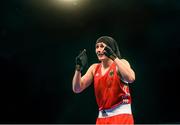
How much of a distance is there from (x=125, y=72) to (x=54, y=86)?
1058 mm

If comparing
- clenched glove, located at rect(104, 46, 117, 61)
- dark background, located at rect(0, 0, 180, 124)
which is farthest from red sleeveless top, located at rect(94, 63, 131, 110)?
dark background, located at rect(0, 0, 180, 124)

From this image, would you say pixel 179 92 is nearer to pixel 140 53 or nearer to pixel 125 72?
pixel 140 53

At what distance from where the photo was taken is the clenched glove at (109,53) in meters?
2.13

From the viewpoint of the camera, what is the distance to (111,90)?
2.17m

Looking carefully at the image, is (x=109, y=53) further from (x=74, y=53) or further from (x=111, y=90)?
(x=74, y=53)

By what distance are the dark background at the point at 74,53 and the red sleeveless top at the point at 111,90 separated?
0.43 meters

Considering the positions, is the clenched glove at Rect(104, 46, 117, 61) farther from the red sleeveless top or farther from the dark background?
the dark background

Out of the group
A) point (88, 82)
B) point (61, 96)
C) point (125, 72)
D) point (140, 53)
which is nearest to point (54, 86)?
point (61, 96)

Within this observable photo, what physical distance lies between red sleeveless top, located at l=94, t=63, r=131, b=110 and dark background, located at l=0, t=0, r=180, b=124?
17.1 inches

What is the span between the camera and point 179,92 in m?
2.78

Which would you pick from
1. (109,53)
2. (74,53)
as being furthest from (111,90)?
(74,53)

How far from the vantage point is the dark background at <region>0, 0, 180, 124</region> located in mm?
2746

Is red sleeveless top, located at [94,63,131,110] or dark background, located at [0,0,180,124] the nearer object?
red sleeveless top, located at [94,63,131,110]

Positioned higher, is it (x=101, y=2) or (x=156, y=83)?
(x=101, y=2)
